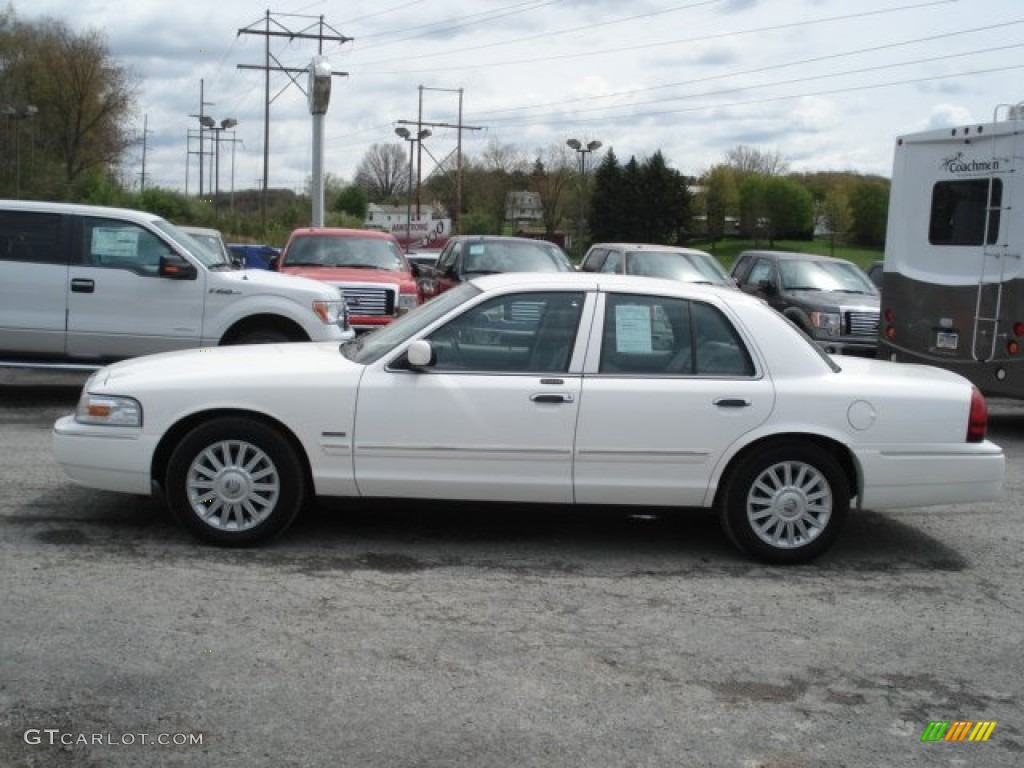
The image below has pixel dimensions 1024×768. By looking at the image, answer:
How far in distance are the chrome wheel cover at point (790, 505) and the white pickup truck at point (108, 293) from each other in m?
5.83

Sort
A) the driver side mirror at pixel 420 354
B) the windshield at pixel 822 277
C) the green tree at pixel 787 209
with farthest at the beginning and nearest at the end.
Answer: the green tree at pixel 787 209 < the windshield at pixel 822 277 < the driver side mirror at pixel 420 354

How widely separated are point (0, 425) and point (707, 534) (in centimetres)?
628

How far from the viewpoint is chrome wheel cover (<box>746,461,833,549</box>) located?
6215 millimetres

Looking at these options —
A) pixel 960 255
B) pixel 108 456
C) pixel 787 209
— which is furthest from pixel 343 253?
pixel 787 209

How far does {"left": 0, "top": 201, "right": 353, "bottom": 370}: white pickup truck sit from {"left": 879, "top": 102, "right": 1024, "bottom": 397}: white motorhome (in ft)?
19.6

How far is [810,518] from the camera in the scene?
6258mm

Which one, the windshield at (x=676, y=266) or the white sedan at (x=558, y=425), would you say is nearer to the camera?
the white sedan at (x=558, y=425)

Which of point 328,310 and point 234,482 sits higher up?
point 328,310

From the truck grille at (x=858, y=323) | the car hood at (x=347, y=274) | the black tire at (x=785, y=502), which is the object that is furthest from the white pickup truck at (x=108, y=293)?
the truck grille at (x=858, y=323)

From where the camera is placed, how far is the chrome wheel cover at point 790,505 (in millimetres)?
6215

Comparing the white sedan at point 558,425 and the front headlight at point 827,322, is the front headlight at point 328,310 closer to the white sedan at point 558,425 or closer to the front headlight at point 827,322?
the white sedan at point 558,425

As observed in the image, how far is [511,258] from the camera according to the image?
16516 mm

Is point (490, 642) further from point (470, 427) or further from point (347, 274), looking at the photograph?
point (347, 274)

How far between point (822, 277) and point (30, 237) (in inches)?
412
